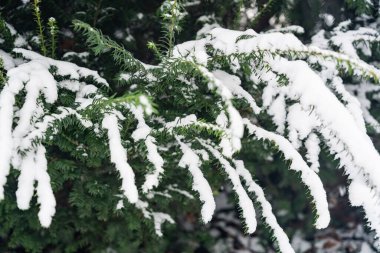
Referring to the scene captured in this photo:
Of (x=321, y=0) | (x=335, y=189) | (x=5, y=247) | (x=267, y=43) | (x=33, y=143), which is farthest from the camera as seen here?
(x=335, y=189)

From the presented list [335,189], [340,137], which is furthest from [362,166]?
[335,189]

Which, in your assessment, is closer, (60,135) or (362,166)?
(362,166)

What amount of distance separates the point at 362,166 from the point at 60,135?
117 centimetres

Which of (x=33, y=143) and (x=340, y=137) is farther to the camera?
(x=33, y=143)

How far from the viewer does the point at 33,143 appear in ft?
4.42

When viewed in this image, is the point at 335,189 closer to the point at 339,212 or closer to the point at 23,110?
the point at 339,212

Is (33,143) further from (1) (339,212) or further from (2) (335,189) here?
(1) (339,212)

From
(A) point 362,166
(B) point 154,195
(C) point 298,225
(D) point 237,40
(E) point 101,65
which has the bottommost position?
(C) point 298,225

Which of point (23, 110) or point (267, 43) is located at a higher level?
point (267, 43)

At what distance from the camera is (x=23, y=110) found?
1299mm

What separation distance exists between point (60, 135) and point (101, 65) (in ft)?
2.17

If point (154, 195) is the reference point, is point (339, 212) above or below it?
below

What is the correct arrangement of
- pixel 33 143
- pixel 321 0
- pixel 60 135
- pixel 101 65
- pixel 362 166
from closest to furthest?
pixel 362 166 < pixel 33 143 < pixel 60 135 < pixel 321 0 < pixel 101 65

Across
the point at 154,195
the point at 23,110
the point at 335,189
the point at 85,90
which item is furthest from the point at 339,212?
the point at 23,110
